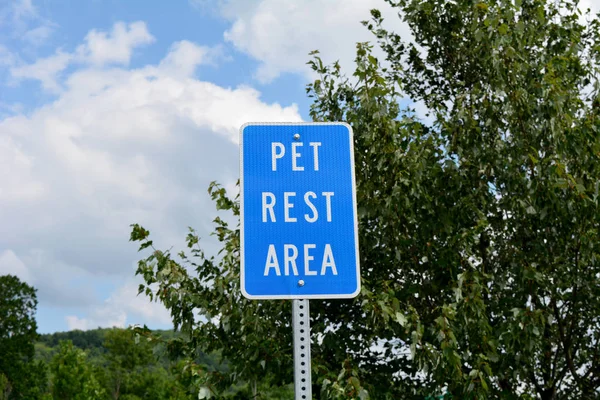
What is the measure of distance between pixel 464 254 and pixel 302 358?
459cm

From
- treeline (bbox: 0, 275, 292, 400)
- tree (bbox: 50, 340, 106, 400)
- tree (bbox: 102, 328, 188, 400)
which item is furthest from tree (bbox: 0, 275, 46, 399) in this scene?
tree (bbox: 50, 340, 106, 400)

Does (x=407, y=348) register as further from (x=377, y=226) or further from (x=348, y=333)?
(x=377, y=226)

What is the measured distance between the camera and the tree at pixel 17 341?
45750 mm

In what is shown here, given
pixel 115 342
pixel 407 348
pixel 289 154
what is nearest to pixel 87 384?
pixel 115 342

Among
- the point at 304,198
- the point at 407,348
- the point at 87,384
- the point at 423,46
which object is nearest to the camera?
the point at 304,198

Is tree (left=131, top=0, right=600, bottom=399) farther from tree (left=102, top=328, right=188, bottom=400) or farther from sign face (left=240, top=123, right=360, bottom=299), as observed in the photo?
tree (left=102, top=328, right=188, bottom=400)

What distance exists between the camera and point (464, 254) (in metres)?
7.32

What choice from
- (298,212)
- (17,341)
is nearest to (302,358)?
(298,212)

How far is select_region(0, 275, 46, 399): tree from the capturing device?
45.8 metres

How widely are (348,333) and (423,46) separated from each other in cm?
454

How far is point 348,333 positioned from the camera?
7.30 metres

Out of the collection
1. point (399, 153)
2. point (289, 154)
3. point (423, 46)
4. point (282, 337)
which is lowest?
point (282, 337)

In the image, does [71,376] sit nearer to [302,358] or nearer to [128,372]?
[128,372]

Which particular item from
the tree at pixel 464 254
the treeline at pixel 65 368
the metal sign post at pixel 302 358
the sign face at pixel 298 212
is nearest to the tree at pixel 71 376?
the treeline at pixel 65 368
